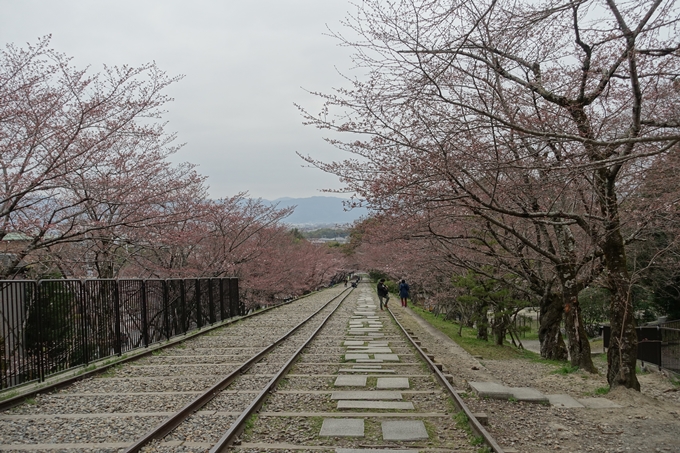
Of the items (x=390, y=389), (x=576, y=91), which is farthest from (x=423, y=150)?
(x=390, y=389)

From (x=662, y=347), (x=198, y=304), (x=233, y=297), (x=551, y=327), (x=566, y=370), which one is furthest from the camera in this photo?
(x=233, y=297)

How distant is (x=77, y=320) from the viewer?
1069 centimetres

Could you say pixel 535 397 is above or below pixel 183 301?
below

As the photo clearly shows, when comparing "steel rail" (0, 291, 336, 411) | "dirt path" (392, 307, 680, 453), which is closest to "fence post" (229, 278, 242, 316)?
"steel rail" (0, 291, 336, 411)

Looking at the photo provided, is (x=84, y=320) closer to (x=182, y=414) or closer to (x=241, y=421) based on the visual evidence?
(x=182, y=414)

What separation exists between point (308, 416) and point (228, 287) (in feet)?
53.9

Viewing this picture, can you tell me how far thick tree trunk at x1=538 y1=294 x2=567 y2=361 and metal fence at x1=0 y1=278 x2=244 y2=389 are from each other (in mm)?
10743

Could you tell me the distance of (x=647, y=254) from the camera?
19.0 m

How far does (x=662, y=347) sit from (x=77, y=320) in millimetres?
15581

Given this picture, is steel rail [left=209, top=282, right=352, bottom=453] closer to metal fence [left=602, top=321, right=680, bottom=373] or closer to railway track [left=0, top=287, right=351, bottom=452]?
railway track [left=0, top=287, right=351, bottom=452]

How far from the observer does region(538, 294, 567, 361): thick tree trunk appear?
16.3 meters

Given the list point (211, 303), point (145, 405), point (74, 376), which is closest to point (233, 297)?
point (211, 303)

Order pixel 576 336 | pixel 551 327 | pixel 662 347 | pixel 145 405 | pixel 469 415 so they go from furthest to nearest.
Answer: pixel 551 327 < pixel 662 347 < pixel 576 336 < pixel 145 405 < pixel 469 415

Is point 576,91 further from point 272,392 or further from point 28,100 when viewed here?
point 28,100
